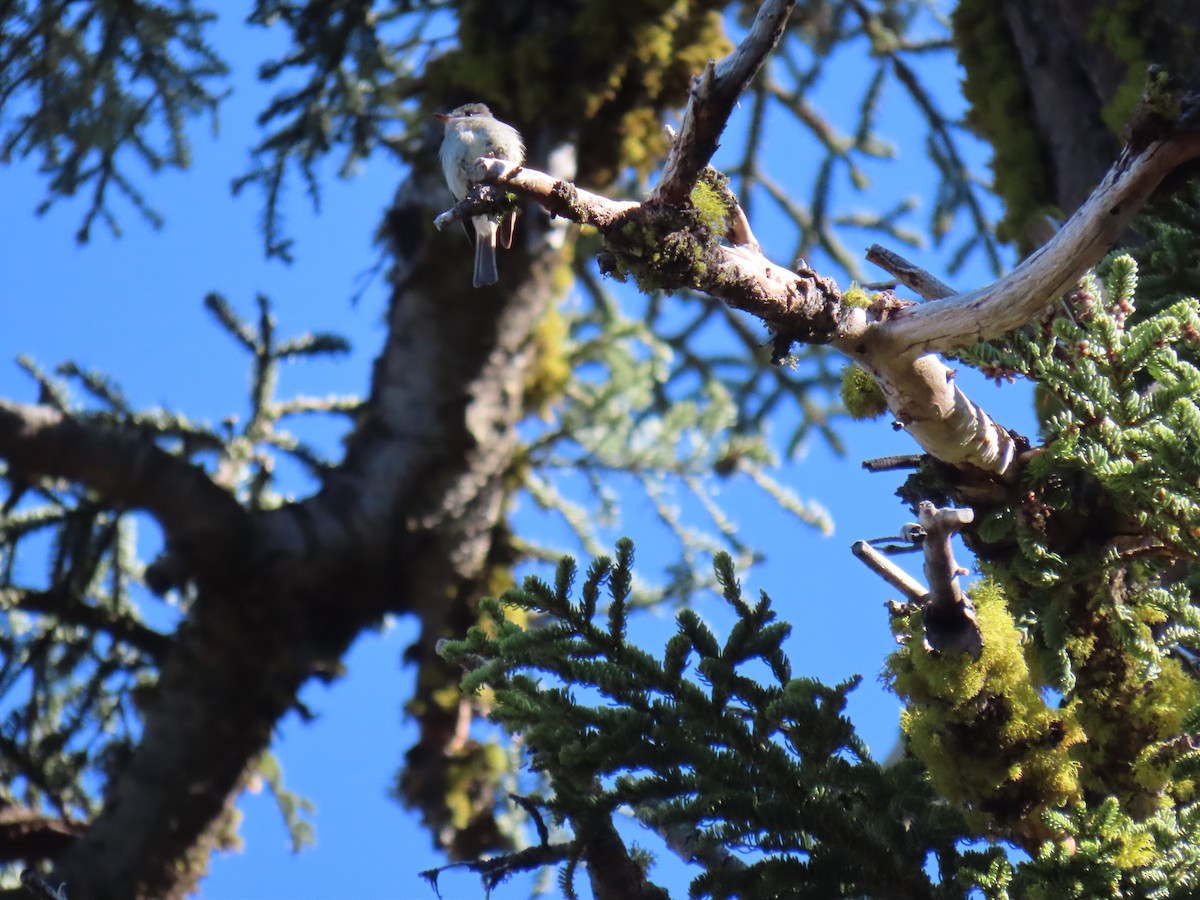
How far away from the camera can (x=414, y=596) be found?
6.14 meters

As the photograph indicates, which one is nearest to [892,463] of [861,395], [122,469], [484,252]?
[861,395]

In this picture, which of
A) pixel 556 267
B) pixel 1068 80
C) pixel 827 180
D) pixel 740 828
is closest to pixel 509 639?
pixel 740 828

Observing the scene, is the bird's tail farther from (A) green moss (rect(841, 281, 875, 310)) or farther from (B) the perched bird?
(A) green moss (rect(841, 281, 875, 310))

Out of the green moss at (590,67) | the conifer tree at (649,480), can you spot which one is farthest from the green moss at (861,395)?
the green moss at (590,67)

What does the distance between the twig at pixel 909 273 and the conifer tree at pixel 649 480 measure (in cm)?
1

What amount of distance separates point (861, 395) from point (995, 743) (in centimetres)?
82

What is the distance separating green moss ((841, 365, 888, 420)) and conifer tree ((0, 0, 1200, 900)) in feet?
0.05

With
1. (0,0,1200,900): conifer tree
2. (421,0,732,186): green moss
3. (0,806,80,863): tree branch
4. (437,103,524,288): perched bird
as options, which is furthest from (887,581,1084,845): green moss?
(0,806,80,863): tree branch

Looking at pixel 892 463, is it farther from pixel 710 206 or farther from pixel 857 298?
pixel 710 206

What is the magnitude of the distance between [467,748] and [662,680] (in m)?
3.73

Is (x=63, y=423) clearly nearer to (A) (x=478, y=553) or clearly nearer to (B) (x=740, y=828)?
(A) (x=478, y=553)

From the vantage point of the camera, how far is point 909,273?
2.82 metres

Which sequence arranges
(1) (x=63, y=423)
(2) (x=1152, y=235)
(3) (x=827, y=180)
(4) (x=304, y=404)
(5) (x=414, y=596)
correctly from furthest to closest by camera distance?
→ (3) (x=827, y=180), (4) (x=304, y=404), (5) (x=414, y=596), (1) (x=63, y=423), (2) (x=1152, y=235)

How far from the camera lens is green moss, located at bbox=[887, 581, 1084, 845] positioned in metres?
2.60
